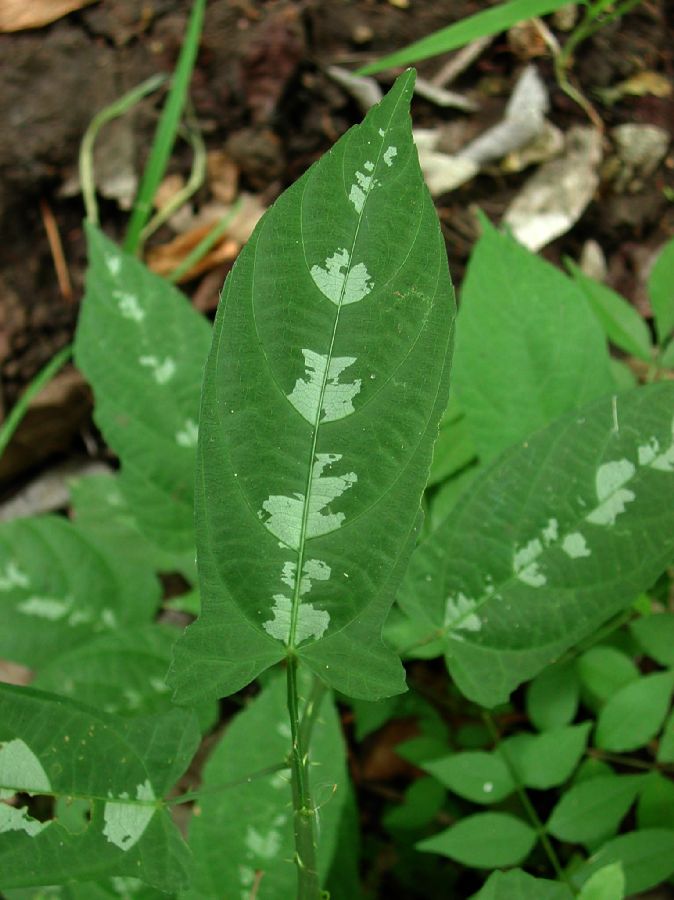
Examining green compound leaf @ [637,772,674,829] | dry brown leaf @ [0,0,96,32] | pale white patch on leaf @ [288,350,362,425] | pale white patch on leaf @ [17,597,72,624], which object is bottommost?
green compound leaf @ [637,772,674,829]

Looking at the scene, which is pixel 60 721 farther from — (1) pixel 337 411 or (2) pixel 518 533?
(2) pixel 518 533

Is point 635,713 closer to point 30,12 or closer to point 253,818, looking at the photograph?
point 253,818

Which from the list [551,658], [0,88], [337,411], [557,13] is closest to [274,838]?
[551,658]

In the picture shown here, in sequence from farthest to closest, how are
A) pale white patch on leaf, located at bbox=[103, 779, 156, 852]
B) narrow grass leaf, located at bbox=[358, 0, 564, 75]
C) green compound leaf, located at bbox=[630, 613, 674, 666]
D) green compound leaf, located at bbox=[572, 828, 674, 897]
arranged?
narrow grass leaf, located at bbox=[358, 0, 564, 75], green compound leaf, located at bbox=[630, 613, 674, 666], green compound leaf, located at bbox=[572, 828, 674, 897], pale white patch on leaf, located at bbox=[103, 779, 156, 852]

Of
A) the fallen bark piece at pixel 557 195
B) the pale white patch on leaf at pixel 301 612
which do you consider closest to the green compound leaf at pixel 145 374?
the pale white patch on leaf at pixel 301 612

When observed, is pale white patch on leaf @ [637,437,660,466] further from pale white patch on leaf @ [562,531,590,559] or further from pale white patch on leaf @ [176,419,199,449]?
pale white patch on leaf @ [176,419,199,449]

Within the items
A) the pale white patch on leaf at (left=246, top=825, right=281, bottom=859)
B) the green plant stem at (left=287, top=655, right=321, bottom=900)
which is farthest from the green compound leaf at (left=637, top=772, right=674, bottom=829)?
the green plant stem at (left=287, top=655, right=321, bottom=900)

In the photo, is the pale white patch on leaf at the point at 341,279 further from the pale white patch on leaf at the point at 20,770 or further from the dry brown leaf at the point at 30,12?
the dry brown leaf at the point at 30,12
